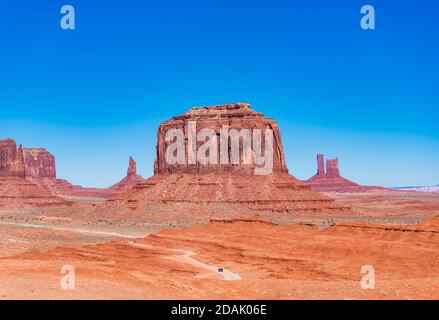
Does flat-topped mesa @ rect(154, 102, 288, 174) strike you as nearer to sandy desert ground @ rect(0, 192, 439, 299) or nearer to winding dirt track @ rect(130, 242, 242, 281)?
sandy desert ground @ rect(0, 192, 439, 299)

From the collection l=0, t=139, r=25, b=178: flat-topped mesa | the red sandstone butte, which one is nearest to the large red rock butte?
the red sandstone butte

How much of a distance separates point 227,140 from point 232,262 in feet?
247

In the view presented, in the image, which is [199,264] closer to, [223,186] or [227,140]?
[223,186]

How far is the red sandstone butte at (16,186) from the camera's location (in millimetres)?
130500

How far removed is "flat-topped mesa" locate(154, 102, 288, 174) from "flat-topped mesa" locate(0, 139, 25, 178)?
1682 inches

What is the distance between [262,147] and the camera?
120438 millimetres

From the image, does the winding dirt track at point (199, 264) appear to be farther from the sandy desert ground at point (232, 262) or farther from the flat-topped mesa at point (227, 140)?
the flat-topped mesa at point (227, 140)

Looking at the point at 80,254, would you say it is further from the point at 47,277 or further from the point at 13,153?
the point at 13,153

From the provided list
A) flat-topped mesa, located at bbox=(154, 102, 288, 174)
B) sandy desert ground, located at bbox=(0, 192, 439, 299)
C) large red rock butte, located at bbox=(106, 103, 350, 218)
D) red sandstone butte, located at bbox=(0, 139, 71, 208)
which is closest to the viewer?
sandy desert ground, located at bbox=(0, 192, 439, 299)

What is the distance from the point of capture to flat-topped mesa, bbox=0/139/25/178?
139625 mm

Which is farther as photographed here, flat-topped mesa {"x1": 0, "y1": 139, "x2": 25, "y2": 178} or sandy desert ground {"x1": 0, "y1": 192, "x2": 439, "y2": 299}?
flat-topped mesa {"x1": 0, "y1": 139, "x2": 25, "y2": 178}
